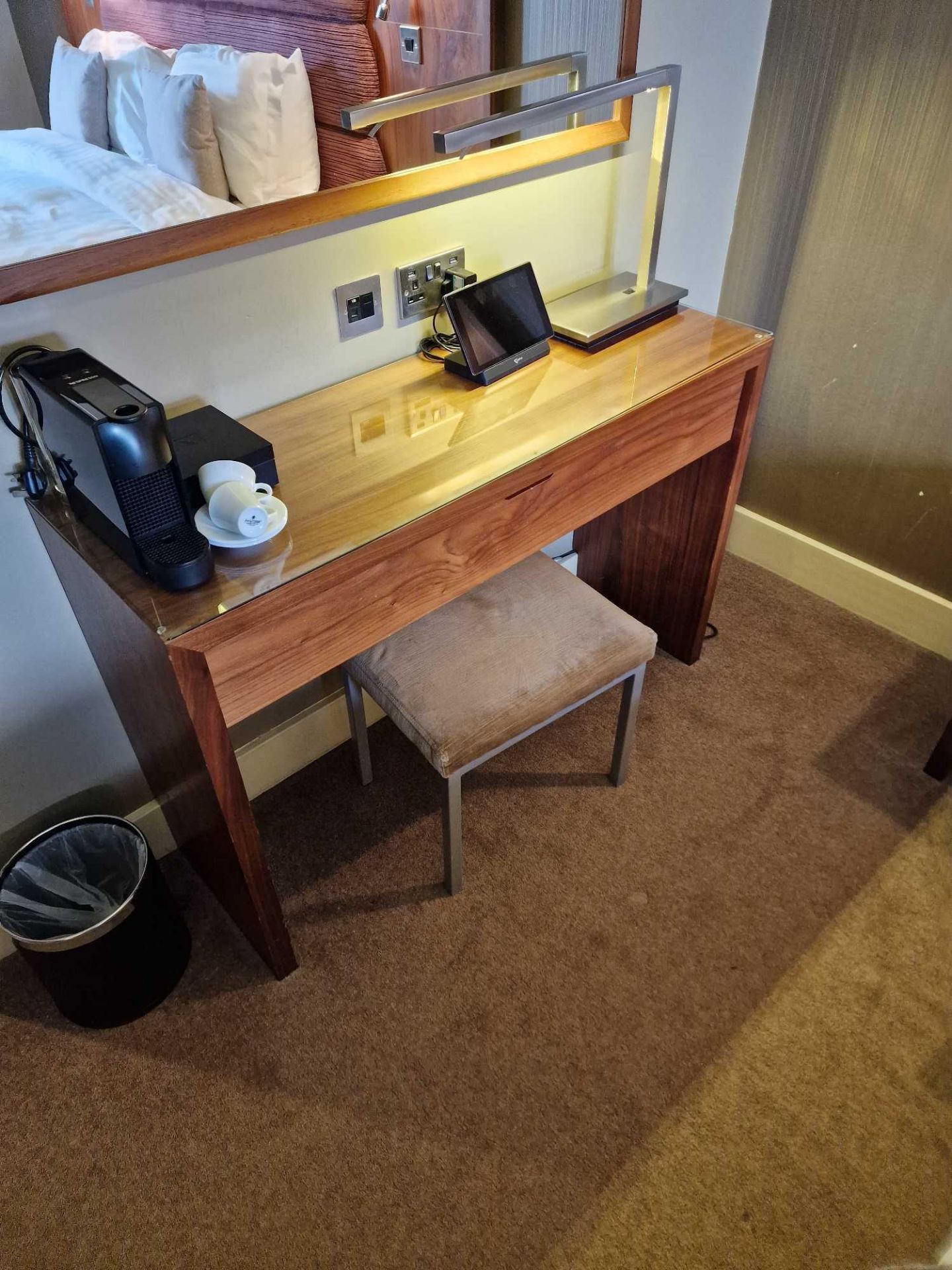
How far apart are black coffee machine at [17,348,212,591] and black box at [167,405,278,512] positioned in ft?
0.23

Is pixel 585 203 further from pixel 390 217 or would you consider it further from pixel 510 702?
pixel 510 702

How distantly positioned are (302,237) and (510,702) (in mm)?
797

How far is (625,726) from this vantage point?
1.66 m

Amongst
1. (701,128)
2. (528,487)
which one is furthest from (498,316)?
(701,128)

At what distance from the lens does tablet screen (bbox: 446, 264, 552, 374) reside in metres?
1.41

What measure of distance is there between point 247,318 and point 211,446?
0.26m

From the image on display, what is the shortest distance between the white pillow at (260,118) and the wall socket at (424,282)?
0.23 meters

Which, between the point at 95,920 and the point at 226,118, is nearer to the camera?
the point at 226,118

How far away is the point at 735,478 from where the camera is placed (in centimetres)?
174

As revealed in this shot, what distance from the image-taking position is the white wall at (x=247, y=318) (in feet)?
3.91

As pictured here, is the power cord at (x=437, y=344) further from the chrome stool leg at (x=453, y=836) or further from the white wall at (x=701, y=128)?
the chrome stool leg at (x=453, y=836)

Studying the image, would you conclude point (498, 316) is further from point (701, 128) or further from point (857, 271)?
point (857, 271)

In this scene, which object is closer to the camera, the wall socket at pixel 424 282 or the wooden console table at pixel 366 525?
the wooden console table at pixel 366 525

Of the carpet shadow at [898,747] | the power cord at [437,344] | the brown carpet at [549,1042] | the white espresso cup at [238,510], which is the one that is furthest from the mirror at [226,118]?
the carpet shadow at [898,747]
